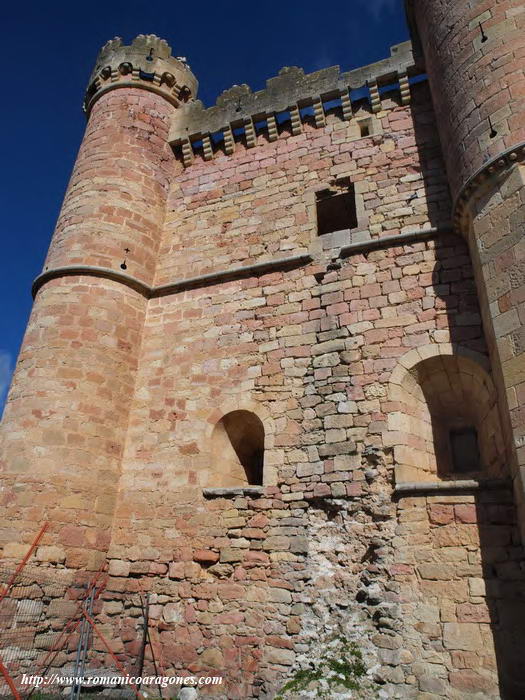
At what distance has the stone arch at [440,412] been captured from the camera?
17.0ft

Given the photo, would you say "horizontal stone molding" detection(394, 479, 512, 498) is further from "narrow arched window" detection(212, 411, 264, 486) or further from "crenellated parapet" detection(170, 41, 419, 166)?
"crenellated parapet" detection(170, 41, 419, 166)

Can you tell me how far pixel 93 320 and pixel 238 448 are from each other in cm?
243

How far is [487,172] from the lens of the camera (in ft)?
17.0

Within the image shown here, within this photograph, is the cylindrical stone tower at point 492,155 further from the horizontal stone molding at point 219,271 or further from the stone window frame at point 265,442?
the stone window frame at point 265,442

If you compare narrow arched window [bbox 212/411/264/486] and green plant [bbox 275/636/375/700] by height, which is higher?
narrow arched window [bbox 212/411/264/486]

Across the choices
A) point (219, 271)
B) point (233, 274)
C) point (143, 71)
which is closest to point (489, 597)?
point (233, 274)

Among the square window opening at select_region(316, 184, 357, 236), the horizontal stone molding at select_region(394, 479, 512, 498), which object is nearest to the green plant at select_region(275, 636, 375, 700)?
the horizontal stone molding at select_region(394, 479, 512, 498)

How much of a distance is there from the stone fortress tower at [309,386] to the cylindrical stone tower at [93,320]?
3 centimetres

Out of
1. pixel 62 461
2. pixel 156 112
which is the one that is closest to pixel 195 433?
pixel 62 461

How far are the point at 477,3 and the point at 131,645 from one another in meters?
7.94

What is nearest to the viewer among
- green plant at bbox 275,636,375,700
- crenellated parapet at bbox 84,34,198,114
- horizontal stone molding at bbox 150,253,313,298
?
green plant at bbox 275,636,375,700

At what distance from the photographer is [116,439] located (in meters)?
6.42

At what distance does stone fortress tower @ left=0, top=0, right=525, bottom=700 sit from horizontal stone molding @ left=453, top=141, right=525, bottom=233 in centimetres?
2

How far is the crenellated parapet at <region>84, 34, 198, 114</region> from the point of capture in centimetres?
891
